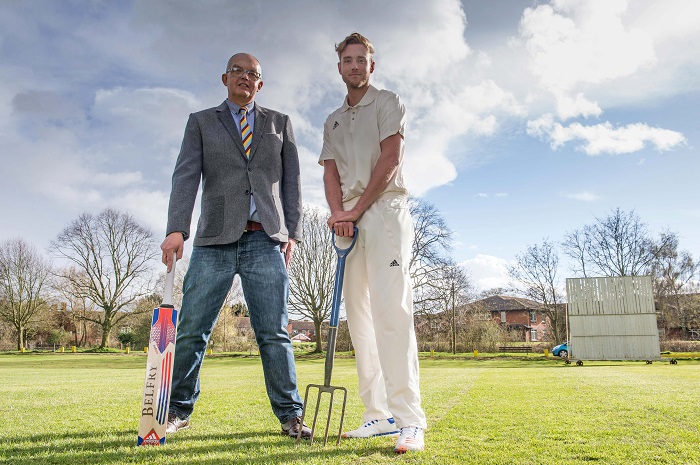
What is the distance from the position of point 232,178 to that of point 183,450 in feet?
5.81

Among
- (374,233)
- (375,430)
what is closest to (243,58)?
(374,233)

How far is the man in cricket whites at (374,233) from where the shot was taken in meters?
3.01

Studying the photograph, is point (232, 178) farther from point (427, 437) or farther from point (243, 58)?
point (427, 437)

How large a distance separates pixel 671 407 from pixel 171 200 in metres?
4.33

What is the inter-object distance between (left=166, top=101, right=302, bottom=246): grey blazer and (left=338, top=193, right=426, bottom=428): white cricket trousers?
526 mm

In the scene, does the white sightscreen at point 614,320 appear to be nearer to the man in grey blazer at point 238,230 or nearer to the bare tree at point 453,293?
the bare tree at point 453,293

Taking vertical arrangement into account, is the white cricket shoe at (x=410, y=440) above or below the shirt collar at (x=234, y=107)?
below

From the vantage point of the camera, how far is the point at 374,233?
10.4 feet

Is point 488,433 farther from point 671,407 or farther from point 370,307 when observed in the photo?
point 671,407

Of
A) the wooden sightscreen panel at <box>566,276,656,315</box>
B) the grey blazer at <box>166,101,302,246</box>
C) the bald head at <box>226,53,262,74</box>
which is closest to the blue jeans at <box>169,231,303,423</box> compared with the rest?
the grey blazer at <box>166,101,302,246</box>

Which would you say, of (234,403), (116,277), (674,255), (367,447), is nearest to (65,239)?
(116,277)

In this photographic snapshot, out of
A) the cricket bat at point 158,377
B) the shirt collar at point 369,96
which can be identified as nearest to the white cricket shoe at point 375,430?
the cricket bat at point 158,377

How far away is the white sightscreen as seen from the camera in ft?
89.6

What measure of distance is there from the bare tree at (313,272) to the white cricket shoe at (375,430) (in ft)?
106
